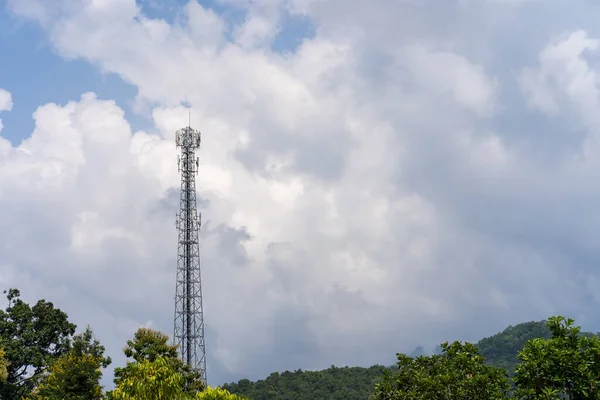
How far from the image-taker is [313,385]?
16900cm

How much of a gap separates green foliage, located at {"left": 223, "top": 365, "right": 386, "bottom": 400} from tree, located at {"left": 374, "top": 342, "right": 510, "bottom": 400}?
118385mm

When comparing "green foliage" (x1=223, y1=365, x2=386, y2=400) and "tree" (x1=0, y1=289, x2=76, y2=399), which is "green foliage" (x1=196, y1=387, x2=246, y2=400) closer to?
"tree" (x1=0, y1=289, x2=76, y2=399)

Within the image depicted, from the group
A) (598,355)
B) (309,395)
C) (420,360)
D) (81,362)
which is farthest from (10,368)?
(309,395)

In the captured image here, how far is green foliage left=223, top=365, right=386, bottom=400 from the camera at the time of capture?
162 m

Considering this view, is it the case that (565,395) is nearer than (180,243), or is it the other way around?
(565,395)

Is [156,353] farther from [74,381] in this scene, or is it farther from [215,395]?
[215,395]

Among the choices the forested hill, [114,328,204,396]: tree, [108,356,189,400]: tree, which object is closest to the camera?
[108,356,189,400]: tree

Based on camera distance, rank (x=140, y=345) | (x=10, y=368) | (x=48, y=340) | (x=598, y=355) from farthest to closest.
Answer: (x=48, y=340), (x=10, y=368), (x=140, y=345), (x=598, y=355)

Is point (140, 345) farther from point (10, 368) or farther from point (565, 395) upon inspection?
→ point (565, 395)

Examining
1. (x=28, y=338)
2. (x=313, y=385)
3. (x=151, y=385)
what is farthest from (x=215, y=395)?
(x=313, y=385)

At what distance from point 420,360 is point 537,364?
9653 mm

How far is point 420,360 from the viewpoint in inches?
1697

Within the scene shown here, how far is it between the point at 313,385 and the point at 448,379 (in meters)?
138

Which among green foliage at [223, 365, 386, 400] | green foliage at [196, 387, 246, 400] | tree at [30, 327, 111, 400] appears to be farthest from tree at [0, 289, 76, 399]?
green foliage at [223, 365, 386, 400]
